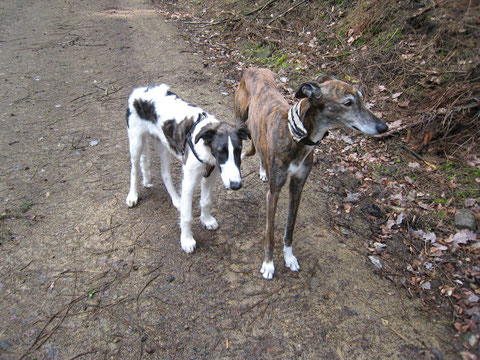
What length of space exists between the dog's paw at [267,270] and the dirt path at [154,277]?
0.30ft

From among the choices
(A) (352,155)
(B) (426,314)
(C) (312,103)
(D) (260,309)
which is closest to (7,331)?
(D) (260,309)

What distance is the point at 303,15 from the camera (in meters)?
9.51

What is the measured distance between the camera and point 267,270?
376 cm

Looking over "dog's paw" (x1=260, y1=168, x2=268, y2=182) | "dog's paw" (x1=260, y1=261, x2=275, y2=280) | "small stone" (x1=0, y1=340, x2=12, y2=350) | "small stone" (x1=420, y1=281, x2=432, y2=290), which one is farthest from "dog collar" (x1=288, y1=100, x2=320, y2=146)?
"small stone" (x1=0, y1=340, x2=12, y2=350)

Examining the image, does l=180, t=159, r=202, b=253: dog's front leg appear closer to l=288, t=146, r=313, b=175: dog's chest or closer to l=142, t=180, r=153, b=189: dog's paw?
l=288, t=146, r=313, b=175: dog's chest

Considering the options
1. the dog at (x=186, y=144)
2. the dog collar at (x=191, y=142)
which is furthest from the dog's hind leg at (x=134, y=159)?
the dog collar at (x=191, y=142)

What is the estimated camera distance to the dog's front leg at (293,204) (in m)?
3.53

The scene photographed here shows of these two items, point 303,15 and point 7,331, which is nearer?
point 7,331

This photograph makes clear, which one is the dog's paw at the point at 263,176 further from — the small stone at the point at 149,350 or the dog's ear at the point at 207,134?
the small stone at the point at 149,350

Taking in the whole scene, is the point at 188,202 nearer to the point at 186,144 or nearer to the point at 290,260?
the point at 186,144

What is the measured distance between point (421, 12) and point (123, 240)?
7561 millimetres

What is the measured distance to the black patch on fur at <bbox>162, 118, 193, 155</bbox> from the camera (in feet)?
12.4

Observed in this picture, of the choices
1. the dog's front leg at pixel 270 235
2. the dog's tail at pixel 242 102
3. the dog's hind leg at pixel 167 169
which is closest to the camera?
the dog's front leg at pixel 270 235

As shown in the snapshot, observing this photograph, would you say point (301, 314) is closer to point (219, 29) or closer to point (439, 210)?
point (439, 210)
